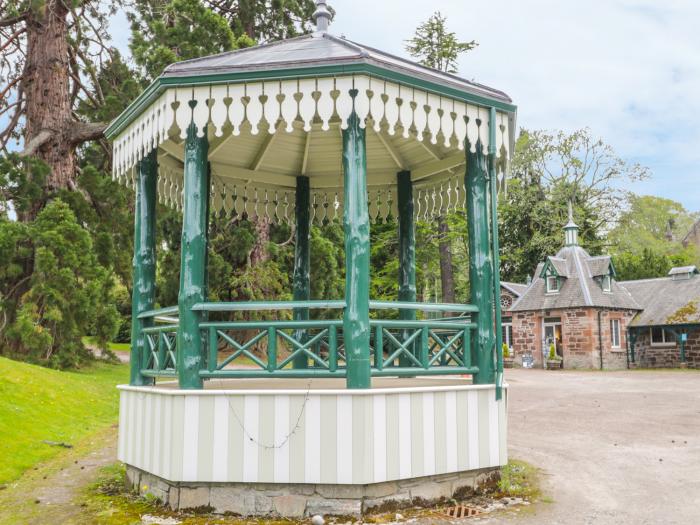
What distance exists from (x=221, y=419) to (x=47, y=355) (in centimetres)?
1141

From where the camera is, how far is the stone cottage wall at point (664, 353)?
28625 millimetres

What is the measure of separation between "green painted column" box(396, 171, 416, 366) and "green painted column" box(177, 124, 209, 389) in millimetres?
3317

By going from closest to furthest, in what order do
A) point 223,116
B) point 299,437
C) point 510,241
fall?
point 299,437, point 223,116, point 510,241

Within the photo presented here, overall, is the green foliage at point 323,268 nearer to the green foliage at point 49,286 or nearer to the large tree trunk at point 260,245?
the large tree trunk at point 260,245

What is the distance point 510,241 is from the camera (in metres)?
41.9

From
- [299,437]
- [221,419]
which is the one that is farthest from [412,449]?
[221,419]

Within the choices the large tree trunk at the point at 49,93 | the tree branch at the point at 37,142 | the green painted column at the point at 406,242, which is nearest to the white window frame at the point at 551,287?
the large tree trunk at the point at 49,93

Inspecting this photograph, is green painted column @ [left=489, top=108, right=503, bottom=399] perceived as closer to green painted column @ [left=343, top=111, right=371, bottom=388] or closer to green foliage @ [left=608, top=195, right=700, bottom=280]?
green painted column @ [left=343, top=111, right=371, bottom=388]

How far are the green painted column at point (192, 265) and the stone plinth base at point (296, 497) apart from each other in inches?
37.4

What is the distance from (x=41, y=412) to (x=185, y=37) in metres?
12.7

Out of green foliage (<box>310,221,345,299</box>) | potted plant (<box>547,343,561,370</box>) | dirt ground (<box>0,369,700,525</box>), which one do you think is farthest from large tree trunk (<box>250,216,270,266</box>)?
potted plant (<box>547,343,561,370</box>)

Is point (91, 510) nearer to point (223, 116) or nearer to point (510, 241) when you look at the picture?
point (223, 116)

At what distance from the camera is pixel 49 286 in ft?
47.9

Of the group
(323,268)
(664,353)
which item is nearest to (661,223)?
(664,353)
